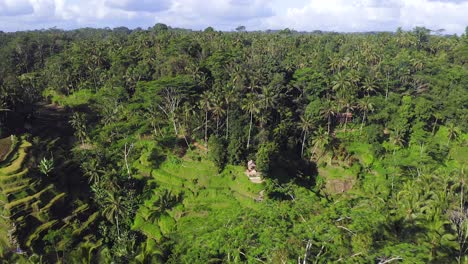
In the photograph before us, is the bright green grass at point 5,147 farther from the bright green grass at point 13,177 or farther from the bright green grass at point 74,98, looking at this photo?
the bright green grass at point 74,98

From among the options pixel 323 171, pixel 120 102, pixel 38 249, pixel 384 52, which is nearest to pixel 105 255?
pixel 38 249

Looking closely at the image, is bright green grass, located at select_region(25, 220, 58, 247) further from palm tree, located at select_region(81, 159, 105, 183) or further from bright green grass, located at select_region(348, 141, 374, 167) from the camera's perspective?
Answer: bright green grass, located at select_region(348, 141, 374, 167)

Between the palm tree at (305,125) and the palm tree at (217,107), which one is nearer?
the palm tree at (217,107)

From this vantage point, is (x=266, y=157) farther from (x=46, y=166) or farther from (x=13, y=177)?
(x=13, y=177)

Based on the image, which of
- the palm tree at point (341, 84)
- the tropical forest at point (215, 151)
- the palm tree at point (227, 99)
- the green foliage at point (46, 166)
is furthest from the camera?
the palm tree at point (341, 84)

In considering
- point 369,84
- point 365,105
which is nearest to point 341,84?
point 369,84

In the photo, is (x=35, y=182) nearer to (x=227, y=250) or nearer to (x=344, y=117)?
(x=227, y=250)

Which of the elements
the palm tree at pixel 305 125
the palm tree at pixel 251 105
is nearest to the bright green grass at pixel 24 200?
the palm tree at pixel 251 105
